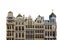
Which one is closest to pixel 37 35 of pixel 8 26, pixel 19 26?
pixel 19 26

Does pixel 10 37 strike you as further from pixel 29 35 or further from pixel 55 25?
pixel 55 25

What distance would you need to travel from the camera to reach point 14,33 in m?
5.30

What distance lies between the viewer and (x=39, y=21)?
17.5 ft

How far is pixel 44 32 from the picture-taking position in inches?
210

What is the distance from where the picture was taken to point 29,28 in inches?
210

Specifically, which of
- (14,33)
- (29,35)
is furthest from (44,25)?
(14,33)

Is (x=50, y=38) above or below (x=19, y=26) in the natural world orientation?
below

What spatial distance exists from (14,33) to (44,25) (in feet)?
3.24

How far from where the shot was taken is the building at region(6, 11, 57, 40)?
5.31 metres

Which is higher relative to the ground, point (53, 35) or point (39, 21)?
point (39, 21)

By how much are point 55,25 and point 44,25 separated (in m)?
0.36

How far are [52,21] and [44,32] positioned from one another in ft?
1.44

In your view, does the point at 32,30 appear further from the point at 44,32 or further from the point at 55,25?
the point at 55,25

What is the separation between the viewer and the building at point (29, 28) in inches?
209
